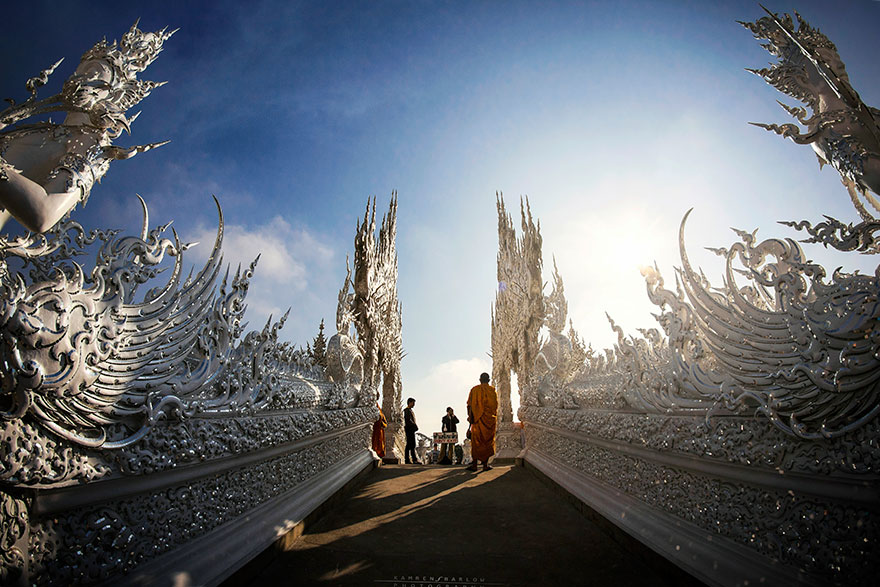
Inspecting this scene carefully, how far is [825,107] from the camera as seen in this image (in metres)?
2.66

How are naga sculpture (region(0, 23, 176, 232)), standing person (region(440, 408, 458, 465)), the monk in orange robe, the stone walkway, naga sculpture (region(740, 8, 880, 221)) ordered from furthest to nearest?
standing person (region(440, 408, 458, 465)) → the monk in orange robe → the stone walkway → naga sculpture (region(740, 8, 880, 221)) → naga sculpture (region(0, 23, 176, 232))

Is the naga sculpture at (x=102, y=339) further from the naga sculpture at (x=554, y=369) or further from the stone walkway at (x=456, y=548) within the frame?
the naga sculpture at (x=554, y=369)

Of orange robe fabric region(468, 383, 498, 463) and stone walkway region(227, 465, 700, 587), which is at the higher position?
orange robe fabric region(468, 383, 498, 463)

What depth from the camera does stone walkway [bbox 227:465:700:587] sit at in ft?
8.00

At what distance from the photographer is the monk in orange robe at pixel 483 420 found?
6973 mm

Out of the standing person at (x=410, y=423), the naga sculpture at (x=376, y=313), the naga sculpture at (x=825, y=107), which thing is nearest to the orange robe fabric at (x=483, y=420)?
the naga sculpture at (x=376, y=313)

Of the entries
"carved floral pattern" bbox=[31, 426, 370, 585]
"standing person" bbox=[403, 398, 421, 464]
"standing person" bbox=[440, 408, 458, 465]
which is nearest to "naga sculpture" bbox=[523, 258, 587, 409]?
"standing person" bbox=[440, 408, 458, 465]

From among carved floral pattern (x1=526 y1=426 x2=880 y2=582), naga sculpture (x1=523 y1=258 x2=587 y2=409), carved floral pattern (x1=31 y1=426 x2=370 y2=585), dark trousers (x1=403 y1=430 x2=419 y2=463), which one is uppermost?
naga sculpture (x1=523 y1=258 x2=587 y2=409)

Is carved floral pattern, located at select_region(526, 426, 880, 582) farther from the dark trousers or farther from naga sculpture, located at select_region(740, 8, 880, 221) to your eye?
the dark trousers

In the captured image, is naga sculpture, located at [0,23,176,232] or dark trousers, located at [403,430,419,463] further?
dark trousers, located at [403,430,419,463]

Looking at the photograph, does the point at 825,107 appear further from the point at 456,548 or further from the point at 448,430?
the point at 448,430

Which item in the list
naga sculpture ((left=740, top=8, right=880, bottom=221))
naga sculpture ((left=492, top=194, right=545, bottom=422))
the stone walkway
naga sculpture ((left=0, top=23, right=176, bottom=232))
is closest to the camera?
naga sculpture ((left=0, top=23, right=176, bottom=232))

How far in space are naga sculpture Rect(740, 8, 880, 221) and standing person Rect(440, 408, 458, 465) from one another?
8.13m

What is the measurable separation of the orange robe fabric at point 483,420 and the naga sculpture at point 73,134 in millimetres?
6152
